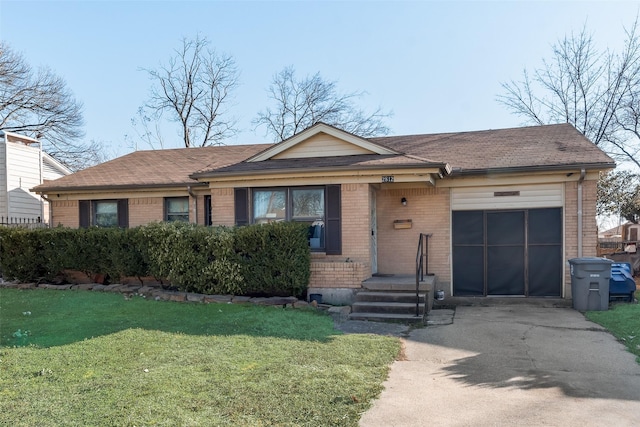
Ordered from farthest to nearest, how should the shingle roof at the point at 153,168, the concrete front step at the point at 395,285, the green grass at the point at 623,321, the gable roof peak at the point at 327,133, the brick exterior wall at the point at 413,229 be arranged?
1. the shingle roof at the point at 153,168
2. the brick exterior wall at the point at 413,229
3. the gable roof peak at the point at 327,133
4. the concrete front step at the point at 395,285
5. the green grass at the point at 623,321

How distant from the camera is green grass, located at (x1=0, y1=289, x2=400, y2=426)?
3920mm

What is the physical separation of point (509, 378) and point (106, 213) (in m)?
11.6

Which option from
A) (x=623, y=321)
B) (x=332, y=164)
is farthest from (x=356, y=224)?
(x=623, y=321)

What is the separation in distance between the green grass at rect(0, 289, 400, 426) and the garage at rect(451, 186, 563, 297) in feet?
14.1

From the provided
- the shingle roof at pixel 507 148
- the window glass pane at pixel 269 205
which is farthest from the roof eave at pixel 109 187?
the shingle roof at pixel 507 148

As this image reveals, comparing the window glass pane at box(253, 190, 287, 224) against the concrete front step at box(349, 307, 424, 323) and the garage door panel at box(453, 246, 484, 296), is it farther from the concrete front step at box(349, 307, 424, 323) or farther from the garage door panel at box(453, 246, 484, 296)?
the garage door panel at box(453, 246, 484, 296)

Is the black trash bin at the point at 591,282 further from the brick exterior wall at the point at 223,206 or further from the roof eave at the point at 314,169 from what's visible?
the brick exterior wall at the point at 223,206

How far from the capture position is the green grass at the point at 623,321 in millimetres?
6555

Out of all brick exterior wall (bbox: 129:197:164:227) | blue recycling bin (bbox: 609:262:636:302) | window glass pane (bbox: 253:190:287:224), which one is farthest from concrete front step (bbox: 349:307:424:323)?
brick exterior wall (bbox: 129:197:164:227)

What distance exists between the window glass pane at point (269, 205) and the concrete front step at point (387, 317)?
10.3ft

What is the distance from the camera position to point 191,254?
9.61m

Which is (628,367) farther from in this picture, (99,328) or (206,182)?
(206,182)

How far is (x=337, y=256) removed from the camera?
32.3 feet

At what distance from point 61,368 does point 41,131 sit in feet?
105
